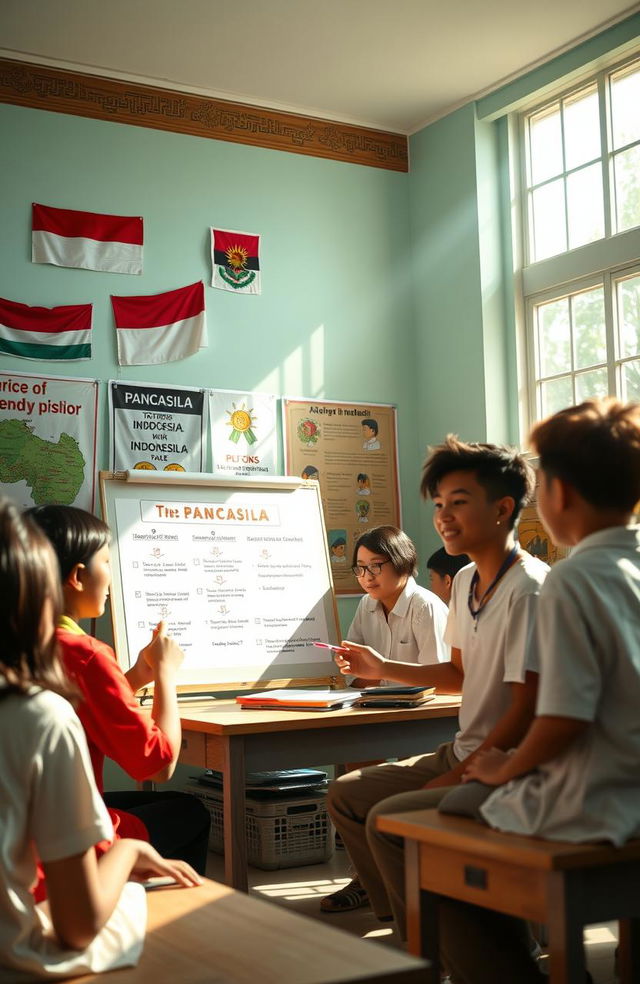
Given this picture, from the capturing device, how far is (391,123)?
5.47m

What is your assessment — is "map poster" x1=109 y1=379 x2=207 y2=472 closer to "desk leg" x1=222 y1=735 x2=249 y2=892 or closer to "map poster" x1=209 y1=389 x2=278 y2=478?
"map poster" x1=209 y1=389 x2=278 y2=478

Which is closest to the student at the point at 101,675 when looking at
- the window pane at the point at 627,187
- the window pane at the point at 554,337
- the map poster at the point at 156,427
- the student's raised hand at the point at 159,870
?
the student's raised hand at the point at 159,870

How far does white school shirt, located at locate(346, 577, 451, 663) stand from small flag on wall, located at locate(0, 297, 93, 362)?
5.78 feet

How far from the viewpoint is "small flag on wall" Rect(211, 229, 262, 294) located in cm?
494

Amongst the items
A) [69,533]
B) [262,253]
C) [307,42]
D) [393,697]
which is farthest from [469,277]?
[69,533]

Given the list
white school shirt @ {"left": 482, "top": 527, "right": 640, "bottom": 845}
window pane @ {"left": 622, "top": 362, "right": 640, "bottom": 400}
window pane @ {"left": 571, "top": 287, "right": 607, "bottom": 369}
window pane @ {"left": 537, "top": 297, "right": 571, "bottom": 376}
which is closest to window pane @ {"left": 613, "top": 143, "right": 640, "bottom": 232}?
window pane @ {"left": 571, "top": 287, "right": 607, "bottom": 369}

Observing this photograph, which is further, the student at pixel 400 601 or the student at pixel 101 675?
the student at pixel 400 601

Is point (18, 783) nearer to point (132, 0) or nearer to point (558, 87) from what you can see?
point (132, 0)

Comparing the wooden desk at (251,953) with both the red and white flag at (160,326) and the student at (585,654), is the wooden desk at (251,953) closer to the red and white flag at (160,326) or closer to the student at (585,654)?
the student at (585,654)

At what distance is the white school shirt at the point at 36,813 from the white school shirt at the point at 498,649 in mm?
1122

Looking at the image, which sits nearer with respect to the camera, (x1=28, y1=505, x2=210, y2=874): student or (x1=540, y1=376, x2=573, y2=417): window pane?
(x1=28, y1=505, x2=210, y2=874): student

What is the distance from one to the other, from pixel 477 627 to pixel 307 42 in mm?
3157

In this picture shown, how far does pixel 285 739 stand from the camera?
3.05m

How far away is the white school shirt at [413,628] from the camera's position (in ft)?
12.7
